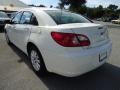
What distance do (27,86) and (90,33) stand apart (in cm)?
168

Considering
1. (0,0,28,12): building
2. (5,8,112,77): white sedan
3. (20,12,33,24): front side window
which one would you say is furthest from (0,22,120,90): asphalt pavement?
(0,0,28,12): building

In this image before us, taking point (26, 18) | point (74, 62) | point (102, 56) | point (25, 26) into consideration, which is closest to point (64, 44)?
point (74, 62)

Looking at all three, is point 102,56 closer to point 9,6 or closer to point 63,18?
point 63,18

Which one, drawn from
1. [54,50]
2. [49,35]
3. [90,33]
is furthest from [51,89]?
[90,33]

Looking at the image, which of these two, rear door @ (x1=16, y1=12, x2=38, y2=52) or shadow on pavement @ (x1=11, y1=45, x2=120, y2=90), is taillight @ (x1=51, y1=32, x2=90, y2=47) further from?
rear door @ (x1=16, y1=12, x2=38, y2=52)

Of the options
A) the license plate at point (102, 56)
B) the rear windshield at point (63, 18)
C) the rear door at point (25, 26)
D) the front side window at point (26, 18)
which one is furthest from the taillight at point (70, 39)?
the front side window at point (26, 18)

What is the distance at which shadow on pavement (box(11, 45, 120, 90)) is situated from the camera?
4.34 m

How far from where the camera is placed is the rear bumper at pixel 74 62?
13.0 ft

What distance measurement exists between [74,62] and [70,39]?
44 centimetres

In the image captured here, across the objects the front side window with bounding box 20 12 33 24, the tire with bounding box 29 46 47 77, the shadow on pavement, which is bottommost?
the shadow on pavement

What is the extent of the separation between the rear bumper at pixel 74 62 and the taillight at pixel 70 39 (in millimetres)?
171

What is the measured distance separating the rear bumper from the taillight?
0.17 meters

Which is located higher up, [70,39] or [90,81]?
[70,39]

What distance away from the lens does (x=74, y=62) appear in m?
3.94
